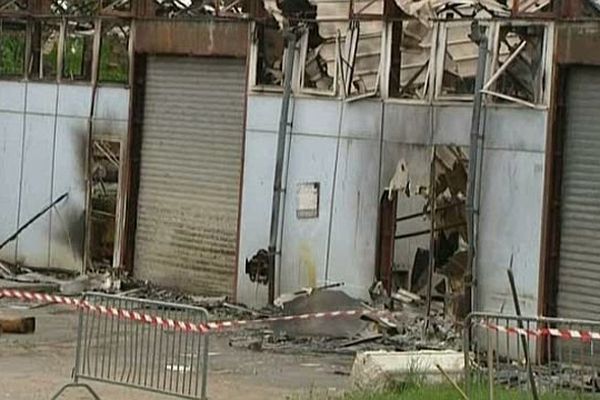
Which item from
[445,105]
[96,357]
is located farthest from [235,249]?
[96,357]

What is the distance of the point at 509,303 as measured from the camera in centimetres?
2075

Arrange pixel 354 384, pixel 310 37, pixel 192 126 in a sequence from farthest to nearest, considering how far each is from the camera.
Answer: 1. pixel 192 126
2. pixel 310 37
3. pixel 354 384

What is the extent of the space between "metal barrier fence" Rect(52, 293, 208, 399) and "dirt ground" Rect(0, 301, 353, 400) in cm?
29

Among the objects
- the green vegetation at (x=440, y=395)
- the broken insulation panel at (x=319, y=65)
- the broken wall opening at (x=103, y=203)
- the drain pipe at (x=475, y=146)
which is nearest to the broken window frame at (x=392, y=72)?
the broken insulation panel at (x=319, y=65)

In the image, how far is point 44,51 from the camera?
97.9ft

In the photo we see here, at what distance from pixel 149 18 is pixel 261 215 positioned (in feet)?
14.5

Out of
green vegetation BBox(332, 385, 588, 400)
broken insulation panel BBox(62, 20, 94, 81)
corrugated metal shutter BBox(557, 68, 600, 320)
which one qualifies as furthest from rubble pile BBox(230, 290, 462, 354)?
broken insulation panel BBox(62, 20, 94, 81)

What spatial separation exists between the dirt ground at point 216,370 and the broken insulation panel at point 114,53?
5694 mm

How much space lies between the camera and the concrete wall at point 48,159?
1123 inches

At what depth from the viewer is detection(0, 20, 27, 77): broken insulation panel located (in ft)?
98.7

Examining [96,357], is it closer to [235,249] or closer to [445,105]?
[445,105]

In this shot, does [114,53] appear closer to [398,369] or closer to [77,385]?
[77,385]

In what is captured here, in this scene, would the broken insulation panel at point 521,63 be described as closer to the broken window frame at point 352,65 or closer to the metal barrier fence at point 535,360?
the broken window frame at point 352,65

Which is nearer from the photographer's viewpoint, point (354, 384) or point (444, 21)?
point (354, 384)
